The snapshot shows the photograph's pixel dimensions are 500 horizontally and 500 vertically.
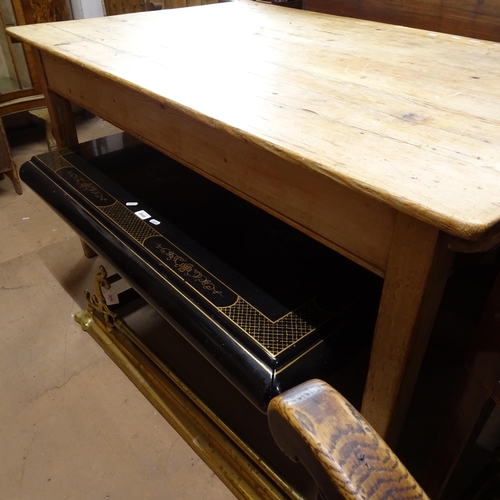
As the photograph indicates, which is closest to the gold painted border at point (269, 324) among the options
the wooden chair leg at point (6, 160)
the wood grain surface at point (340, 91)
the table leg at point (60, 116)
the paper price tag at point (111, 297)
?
the wood grain surface at point (340, 91)

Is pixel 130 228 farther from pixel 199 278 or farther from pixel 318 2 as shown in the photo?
pixel 318 2

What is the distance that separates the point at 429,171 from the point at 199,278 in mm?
525

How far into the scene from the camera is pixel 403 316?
2.18ft

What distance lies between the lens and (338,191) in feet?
2.20

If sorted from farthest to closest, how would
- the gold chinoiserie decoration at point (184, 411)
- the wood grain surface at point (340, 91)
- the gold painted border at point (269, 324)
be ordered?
the gold chinoiserie decoration at point (184, 411), the gold painted border at point (269, 324), the wood grain surface at point (340, 91)

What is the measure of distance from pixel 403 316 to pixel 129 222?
2.36 feet

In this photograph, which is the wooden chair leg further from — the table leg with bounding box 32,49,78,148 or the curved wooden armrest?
the curved wooden armrest

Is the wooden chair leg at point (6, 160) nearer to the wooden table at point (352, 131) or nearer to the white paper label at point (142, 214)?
the wooden table at point (352, 131)

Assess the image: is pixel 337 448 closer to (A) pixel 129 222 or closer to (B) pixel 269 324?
(B) pixel 269 324

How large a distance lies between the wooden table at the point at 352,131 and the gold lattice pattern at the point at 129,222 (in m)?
0.20

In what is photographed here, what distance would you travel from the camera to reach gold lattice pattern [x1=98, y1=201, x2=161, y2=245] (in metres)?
1.12

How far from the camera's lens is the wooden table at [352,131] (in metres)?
0.59

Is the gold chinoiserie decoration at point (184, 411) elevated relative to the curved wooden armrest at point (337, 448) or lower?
lower

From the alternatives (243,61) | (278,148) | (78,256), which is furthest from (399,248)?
(78,256)
